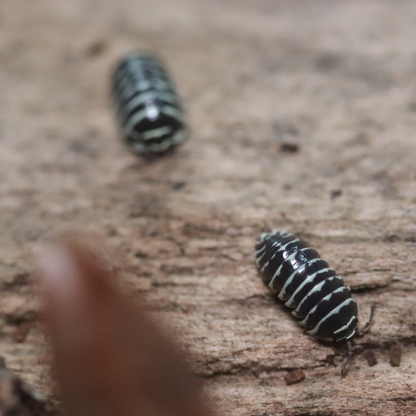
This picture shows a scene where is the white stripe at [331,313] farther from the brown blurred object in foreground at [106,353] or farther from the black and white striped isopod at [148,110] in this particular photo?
the black and white striped isopod at [148,110]

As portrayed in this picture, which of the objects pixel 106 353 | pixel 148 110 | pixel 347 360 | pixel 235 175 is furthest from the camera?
pixel 148 110

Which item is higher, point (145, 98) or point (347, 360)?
point (145, 98)

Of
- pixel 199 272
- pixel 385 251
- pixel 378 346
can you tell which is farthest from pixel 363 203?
pixel 199 272

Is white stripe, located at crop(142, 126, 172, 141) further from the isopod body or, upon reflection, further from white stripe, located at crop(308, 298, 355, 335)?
white stripe, located at crop(308, 298, 355, 335)

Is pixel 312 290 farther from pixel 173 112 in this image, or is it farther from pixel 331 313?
pixel 173 112

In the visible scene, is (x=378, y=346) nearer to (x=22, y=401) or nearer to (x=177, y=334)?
(x=177, y=334)

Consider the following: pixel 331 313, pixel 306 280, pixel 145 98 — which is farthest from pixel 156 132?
pixel 331 313

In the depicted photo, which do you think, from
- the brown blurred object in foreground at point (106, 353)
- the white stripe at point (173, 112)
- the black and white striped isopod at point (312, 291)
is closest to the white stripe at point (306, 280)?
the black and white striped isopod at point (312, 291)
